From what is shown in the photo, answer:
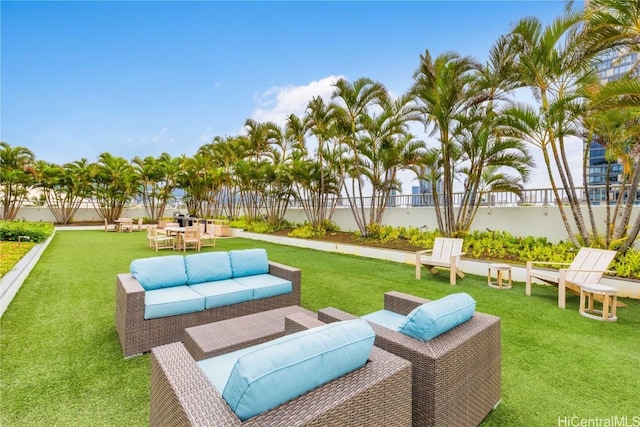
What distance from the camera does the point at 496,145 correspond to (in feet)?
24.3

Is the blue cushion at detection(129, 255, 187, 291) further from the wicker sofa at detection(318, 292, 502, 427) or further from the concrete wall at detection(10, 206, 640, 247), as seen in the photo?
the concrete wall at detection(10, 206, 640, 247)

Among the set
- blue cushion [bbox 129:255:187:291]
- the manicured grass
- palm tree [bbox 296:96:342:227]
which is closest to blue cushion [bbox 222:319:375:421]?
the manicured grass

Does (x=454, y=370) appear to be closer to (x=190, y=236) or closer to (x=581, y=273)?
(x=581, y=273)

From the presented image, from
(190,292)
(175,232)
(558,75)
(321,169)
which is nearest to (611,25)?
(558,75)

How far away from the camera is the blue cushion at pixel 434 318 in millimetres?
1871

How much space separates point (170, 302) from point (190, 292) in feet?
1.19

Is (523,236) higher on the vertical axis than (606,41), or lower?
lower

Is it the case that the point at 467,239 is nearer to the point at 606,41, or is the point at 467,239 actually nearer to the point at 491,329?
the point at 606,41

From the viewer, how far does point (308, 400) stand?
122 centimetres

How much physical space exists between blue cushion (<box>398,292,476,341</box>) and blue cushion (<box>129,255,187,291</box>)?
9.81ft

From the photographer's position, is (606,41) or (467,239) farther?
(467,239)

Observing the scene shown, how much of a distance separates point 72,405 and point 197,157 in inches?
812

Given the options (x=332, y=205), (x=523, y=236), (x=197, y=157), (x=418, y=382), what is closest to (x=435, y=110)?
(x=523, y=236)

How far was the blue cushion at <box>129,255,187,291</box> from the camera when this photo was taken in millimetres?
3648
